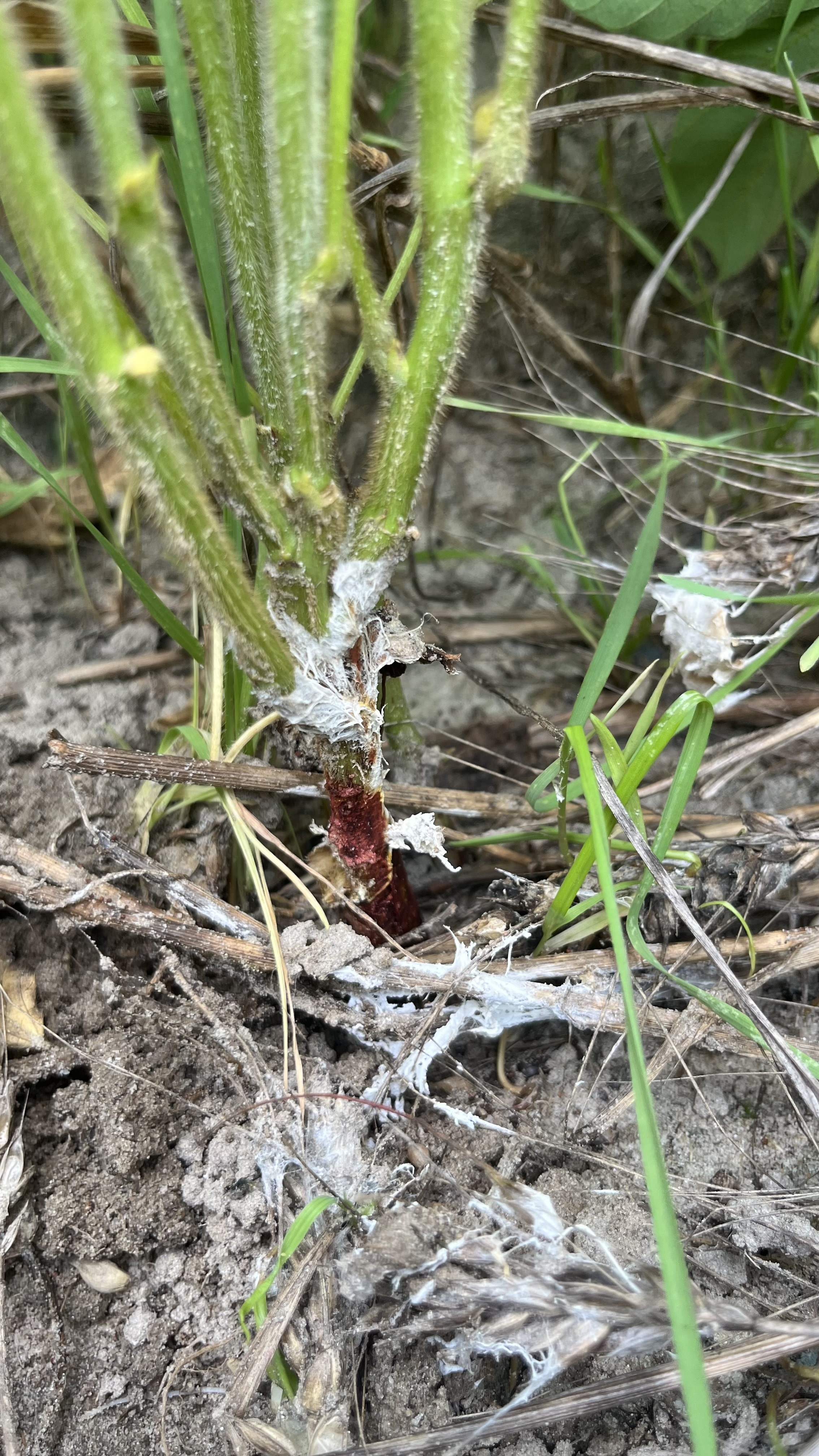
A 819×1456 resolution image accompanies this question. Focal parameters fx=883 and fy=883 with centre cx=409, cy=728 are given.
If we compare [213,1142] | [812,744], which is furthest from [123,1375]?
[812,744]

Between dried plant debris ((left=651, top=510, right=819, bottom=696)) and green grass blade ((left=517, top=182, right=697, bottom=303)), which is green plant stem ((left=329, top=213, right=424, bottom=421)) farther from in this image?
dried plant debris ((left=651, top=510, right=819, bottom=696))

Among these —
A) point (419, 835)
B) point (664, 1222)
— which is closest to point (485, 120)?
point (419, 835)

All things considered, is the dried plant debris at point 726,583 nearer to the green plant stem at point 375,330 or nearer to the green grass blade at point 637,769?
the green grass blade at point 637,769

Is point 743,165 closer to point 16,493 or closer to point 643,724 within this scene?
point 643,724

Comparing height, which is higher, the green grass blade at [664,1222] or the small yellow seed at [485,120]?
the small yellow seed at [485,120]

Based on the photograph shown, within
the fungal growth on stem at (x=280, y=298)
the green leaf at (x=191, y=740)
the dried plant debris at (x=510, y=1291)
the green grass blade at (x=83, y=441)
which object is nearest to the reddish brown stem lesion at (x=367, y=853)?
the fungal growth on stem at (x=280, y=298)

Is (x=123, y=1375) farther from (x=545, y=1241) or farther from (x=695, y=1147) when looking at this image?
(x=695, y=1147)
